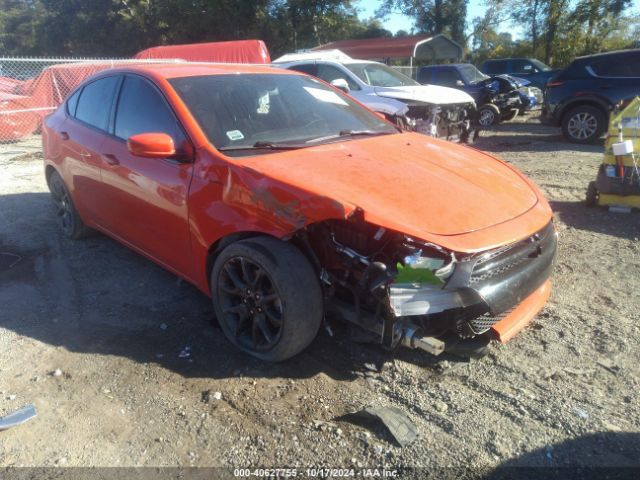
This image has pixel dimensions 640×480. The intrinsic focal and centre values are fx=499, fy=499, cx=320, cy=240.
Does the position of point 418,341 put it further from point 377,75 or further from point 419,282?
point 377,75

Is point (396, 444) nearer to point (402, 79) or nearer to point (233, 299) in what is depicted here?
point (233, 299)

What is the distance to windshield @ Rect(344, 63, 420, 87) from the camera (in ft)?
32.2

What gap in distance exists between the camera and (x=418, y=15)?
3725 centimetres

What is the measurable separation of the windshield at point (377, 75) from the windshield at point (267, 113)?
20.1 feet

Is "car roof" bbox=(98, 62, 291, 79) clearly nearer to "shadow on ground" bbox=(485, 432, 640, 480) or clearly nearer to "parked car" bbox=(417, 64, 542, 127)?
"shadow on ground" bbox=(485, 432, 640, 480)

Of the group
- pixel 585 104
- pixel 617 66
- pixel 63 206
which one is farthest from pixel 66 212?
pixel 617 66

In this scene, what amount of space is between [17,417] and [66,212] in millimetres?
2901

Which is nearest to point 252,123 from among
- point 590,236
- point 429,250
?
point 429,250

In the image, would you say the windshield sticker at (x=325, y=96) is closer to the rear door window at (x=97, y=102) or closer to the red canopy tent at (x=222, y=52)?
the rear door window at (x=97, y=102)

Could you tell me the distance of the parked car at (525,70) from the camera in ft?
59.4

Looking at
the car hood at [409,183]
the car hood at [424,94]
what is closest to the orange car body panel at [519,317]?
the car hood at [409,183]

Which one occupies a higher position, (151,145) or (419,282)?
(151,145)

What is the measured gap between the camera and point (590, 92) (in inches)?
399

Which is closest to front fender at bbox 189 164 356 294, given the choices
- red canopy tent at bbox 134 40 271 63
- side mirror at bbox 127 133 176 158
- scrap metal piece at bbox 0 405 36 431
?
side mirror at bbox 127 133 176 158
